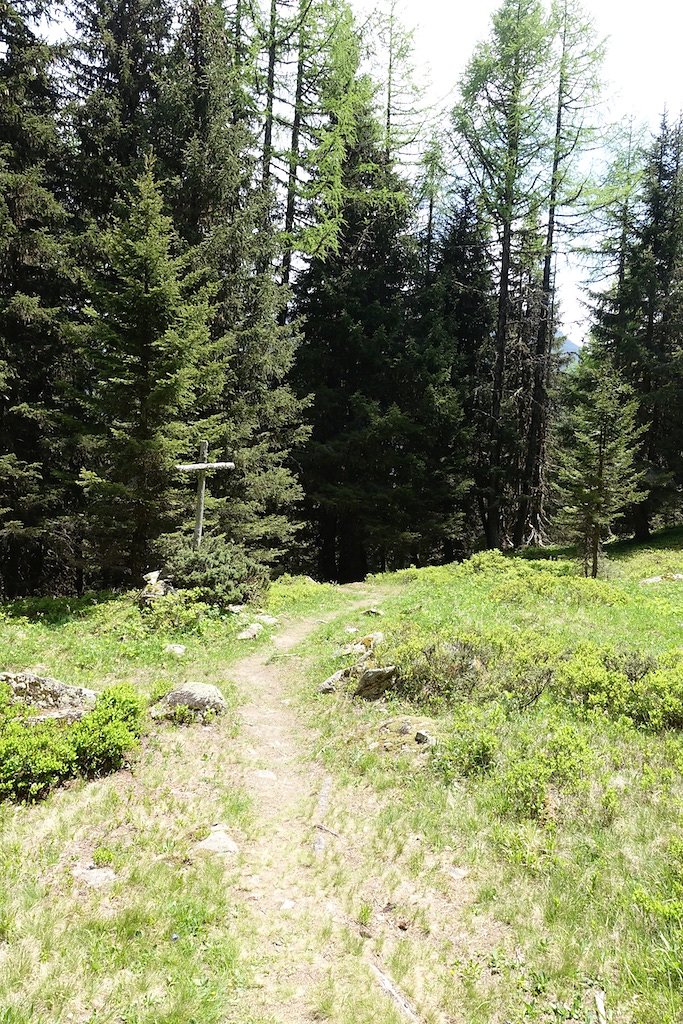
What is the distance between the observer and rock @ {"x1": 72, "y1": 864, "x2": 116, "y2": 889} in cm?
402

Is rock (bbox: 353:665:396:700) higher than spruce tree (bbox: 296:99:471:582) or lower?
lower

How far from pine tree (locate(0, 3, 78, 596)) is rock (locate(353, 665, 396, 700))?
9653mm

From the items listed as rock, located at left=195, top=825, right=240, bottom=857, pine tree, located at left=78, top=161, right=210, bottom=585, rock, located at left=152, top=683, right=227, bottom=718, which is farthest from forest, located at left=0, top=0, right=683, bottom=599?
rock, located at left=195, top=825, right=240, bottom=857

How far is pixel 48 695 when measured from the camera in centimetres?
677

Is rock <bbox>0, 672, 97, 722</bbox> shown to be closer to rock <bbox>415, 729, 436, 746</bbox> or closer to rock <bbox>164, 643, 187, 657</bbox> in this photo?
rock <bbox>164, 643, 187, 657</bbox>

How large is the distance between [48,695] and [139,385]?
324 inches

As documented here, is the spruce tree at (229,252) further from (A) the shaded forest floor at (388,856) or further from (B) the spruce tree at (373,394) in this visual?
(A) the shaded forest floor at (388,856)

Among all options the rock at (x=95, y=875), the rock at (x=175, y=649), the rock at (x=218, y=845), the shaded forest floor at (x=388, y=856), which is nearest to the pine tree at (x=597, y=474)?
the shaded forest floor at (x=388, y=856)

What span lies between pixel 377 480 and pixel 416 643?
53.0 feet

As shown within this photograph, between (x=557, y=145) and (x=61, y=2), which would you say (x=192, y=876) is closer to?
(x=61, y=2)

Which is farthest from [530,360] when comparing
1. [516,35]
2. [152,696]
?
[152,696]

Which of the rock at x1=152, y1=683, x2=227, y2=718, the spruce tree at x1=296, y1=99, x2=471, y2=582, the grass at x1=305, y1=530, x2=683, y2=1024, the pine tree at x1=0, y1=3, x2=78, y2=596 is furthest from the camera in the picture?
the spruce tree at x1=296, y1=99, x2=471, y2=582

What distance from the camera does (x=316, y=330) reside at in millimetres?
25234

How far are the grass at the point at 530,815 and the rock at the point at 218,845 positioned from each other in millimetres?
1196
